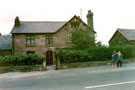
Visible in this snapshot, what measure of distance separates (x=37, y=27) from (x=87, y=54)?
12.8 metres

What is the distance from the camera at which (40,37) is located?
23.1 metres

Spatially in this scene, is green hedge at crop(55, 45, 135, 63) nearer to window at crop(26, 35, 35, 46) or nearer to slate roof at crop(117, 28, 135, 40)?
window at crop(26, 35, 35, 46)

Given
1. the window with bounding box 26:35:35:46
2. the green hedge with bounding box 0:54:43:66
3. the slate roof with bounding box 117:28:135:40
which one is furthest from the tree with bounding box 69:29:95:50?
the slate roof with bounding box 117:28:135:40

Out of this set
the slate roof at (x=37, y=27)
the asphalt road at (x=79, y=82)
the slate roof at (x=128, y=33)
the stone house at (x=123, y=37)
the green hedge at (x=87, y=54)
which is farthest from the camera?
the slate roof at (x=128, y=33)

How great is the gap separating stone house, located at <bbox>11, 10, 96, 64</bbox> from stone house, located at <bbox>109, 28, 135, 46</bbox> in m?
11.4

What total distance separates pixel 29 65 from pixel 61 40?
374 inches

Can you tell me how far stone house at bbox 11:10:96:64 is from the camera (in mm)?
22500

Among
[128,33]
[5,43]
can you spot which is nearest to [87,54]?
[5,43]

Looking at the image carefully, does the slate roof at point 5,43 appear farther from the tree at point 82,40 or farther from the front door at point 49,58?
the tree at point 82,40

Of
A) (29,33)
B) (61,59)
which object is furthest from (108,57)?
(29,33)

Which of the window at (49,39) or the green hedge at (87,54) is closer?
the green hedge at (87,54)

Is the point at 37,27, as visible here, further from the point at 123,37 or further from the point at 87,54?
the point at 123,37

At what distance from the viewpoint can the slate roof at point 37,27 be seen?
23.1 metres

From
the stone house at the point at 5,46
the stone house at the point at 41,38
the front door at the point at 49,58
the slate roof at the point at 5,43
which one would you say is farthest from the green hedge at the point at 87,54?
the slate roof at the point at 5,43
